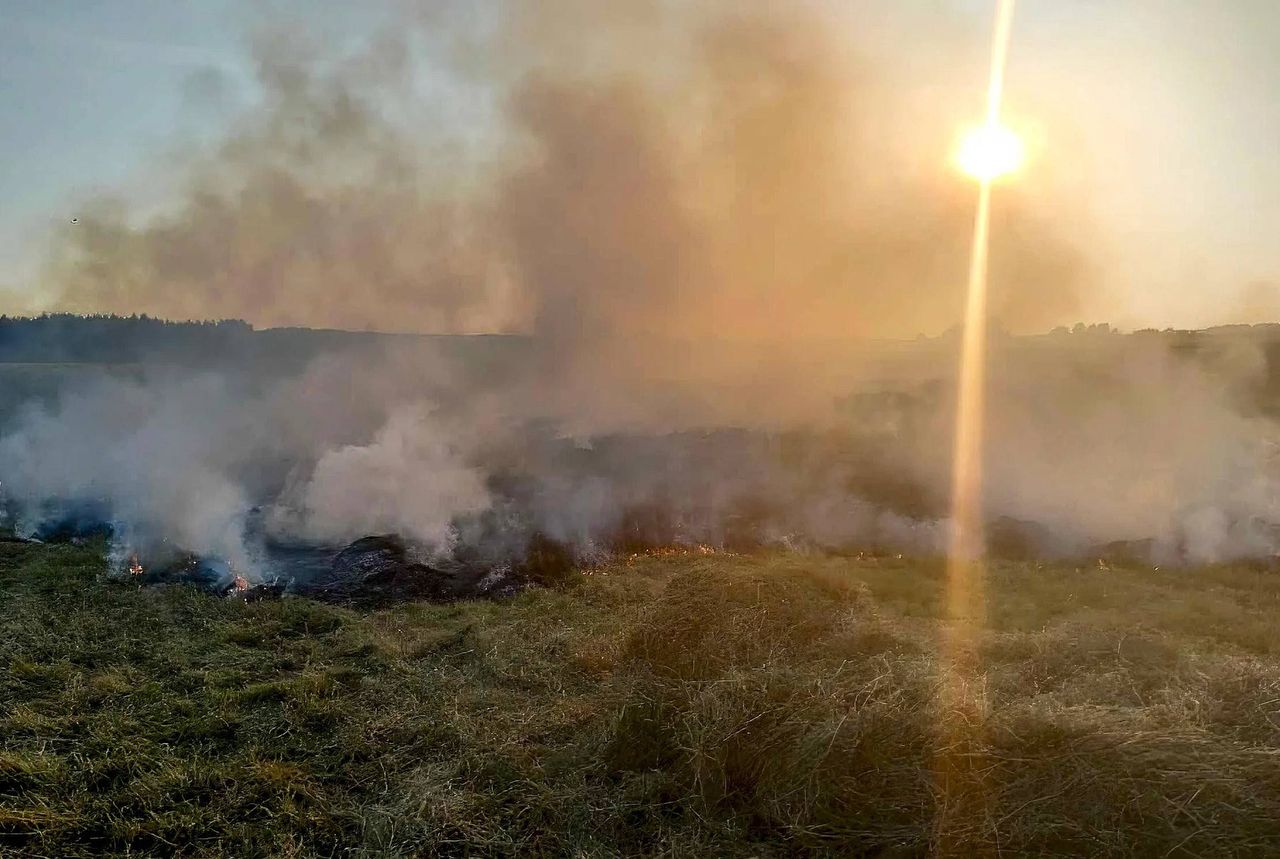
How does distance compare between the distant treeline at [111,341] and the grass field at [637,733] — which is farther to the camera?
the distant treeline at [111,341]

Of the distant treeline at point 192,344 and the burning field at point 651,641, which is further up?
the distant treeline at point 192,344

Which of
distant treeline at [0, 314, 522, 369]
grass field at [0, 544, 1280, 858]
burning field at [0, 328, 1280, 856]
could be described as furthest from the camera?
distant treeline at [0, 314, 522, 369]

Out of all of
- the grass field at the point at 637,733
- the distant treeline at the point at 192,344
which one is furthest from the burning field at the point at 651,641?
the distant treeline at the point at 192,344

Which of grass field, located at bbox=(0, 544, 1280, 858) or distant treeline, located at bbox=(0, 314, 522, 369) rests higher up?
distant treeline, located at bbox=(0, 314, 522, 369)

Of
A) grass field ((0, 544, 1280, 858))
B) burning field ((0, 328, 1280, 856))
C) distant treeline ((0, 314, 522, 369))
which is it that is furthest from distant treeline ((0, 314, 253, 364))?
grass field ((0, 544, 1280, 858))

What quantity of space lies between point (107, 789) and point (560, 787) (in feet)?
9.73

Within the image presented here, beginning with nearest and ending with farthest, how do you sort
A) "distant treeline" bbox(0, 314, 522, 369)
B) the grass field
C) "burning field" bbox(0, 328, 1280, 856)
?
the grass field
"burning field" bbox(0, 328, 1280, 856)
"distant treeline" bbox(0, 314, 522, 369)

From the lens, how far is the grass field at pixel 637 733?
391 cm

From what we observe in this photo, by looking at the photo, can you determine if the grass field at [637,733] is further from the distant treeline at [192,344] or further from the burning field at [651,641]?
the distant treeline at [192,344]

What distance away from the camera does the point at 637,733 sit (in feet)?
16.5

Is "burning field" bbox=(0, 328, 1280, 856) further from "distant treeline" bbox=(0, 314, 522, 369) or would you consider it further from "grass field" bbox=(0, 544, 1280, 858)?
"distant treeline" bbox=(0, 314, 522, 369)

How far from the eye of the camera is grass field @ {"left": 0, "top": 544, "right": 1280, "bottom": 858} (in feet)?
12.8

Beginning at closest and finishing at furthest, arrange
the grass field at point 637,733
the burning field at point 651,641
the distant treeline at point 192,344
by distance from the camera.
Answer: the grass field at point 637,733, the burning field at point 651,641, the distant treeline at point 192,344

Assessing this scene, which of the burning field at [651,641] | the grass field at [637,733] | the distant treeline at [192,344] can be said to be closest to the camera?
the grass field at [637,733]
